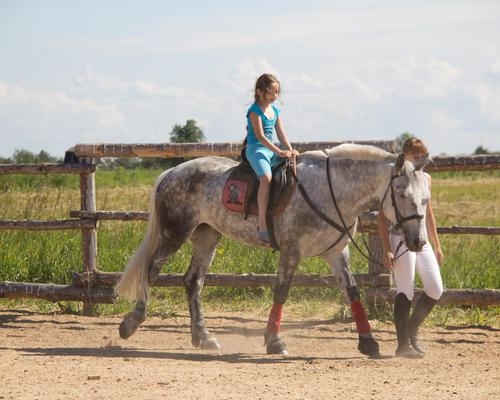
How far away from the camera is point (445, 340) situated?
838 centimetres

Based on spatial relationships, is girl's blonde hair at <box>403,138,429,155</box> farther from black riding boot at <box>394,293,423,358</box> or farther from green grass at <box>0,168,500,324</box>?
green grass at <box>0,168,500,324</box>

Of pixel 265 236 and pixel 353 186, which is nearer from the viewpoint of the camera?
pixel 353 186

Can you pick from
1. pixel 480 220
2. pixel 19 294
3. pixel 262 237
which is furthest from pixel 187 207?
pixel 480 220

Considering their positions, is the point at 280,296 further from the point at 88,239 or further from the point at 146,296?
the point at 88,239

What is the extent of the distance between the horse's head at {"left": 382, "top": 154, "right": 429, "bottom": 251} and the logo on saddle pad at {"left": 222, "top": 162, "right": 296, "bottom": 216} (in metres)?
0.89

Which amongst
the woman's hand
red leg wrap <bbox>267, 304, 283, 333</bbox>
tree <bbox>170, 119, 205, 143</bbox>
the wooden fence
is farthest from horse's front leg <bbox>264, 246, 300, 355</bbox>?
tree <bbox>170, 119, 205, 143</bbox>

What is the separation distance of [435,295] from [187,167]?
248 centimetres

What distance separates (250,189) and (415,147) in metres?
1.41

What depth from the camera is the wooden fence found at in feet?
29.5

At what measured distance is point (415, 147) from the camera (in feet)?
23.5

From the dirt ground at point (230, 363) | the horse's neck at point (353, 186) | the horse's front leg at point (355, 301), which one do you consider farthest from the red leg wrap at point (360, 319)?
the horse's neck at point (353, 186)

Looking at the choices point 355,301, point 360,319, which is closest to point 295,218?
point 355,301

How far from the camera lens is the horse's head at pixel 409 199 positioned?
6.78 m

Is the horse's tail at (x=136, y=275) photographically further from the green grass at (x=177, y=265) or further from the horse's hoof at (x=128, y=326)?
the green grass at (x=177, y=265)
